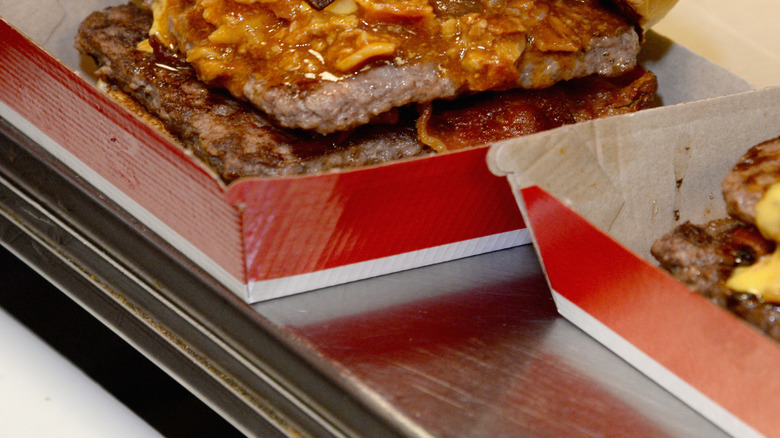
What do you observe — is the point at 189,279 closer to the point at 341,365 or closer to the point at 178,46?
the point at 341,365

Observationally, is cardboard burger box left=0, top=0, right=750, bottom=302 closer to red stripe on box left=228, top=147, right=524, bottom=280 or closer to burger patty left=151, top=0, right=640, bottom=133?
red stripe on box left=228, top=147, right=524, bottom=280

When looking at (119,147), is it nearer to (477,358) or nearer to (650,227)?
(477,358)

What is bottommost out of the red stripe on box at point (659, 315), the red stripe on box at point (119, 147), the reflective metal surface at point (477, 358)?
the reflective metal surface at point (477, 358)

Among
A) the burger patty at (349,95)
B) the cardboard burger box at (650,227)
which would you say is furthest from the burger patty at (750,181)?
the burger patty at (349,95)

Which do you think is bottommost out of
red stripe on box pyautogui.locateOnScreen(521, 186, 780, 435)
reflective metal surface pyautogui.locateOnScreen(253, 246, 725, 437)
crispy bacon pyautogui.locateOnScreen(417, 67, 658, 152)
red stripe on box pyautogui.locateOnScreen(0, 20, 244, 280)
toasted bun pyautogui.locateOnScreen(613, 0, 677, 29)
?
reflective metal surface pyautogui.locateOnScreen(253, 246, 725, 437)

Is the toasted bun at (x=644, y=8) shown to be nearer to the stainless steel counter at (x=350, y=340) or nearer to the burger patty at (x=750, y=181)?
the burger patty at (x=750, y=181)

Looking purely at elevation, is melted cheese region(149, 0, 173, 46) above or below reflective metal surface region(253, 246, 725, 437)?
above

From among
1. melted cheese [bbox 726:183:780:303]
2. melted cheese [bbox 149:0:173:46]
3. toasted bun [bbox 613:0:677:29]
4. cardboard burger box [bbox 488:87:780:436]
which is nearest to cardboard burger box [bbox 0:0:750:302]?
cardboard burger box [bbox 488:87:780:436]
